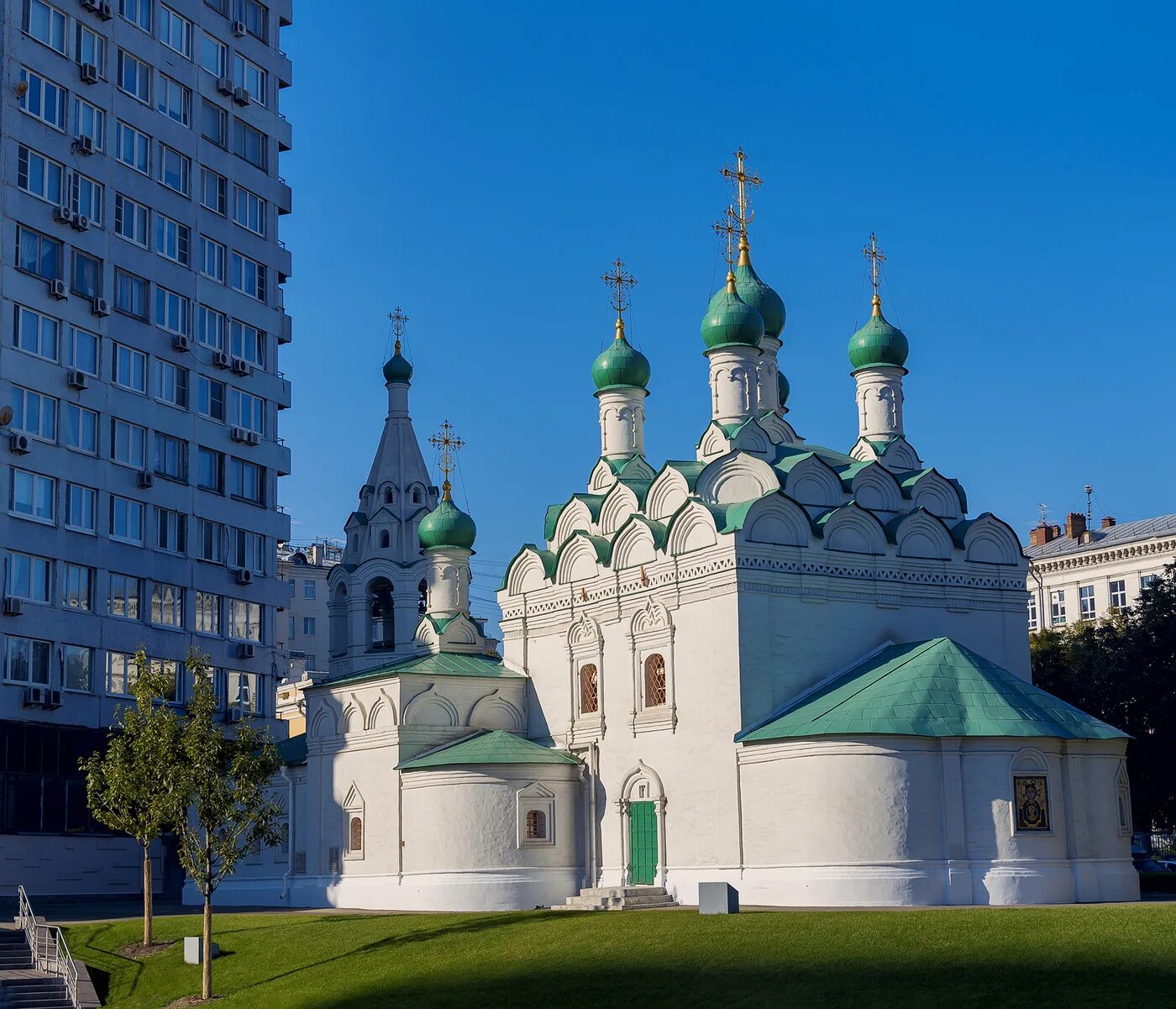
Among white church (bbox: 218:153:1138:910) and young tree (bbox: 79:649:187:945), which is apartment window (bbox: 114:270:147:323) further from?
young tree (bbox: 79:649:187:945)

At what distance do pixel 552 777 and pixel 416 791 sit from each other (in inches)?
102

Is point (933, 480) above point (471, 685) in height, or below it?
above

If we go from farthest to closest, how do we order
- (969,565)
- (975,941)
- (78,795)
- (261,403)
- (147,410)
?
(261,403) < (147,410) < (78,795) < (969,565) < (975,941)

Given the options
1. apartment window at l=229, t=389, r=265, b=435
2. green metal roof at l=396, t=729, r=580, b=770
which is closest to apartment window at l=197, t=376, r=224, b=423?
apartment window at l=229, t=389, r=265, b=435

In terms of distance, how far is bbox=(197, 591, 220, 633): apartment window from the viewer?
138ft

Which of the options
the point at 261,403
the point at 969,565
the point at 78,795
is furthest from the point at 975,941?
the point at 261,403

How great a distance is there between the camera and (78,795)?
38250mm

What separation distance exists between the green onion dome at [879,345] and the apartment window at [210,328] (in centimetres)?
1785

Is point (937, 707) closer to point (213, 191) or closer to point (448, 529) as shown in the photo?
point (448, 529)

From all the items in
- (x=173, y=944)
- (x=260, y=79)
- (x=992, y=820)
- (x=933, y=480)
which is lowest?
(x=173, y=944)

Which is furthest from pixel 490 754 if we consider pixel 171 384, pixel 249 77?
pixel 249 77

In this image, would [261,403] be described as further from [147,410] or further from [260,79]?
[260,79]

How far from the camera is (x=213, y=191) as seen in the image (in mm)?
43875

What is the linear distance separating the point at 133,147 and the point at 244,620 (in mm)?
12363
